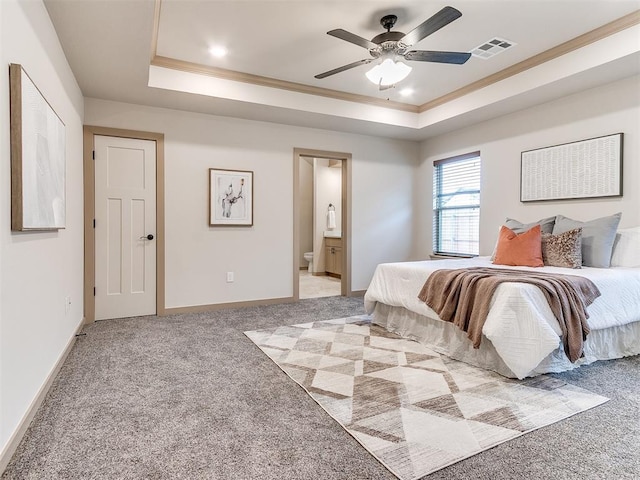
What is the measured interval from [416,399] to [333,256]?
211 inches

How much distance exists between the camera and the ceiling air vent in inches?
127

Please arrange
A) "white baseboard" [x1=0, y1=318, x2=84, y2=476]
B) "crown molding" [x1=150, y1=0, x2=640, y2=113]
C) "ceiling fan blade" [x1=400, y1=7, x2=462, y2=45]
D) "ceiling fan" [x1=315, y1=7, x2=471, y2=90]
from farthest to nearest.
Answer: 1. "crown molding" [x1=150, y1=0, x2=640, y2=113]
2. "ceiling fan" [x1=315, y1=7, x2=471, y2=90]
3. "ceiling fan blade" [x1=400, y1=7, x2=462, y2=45]
4. "white baseboard" [x1=0, y1=318, x2=84, y2=476]

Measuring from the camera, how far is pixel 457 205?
521 centimetres

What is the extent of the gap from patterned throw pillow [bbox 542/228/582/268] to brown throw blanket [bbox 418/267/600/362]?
67cm

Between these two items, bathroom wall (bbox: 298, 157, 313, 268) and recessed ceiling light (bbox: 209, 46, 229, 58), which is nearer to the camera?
recessed ceiling light (bbox: 209, 46, 229, 58)

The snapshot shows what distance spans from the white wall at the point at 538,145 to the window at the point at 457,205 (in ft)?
0.34

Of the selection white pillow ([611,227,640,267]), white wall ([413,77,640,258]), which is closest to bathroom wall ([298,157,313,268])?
white wall ([413,77,640,258])

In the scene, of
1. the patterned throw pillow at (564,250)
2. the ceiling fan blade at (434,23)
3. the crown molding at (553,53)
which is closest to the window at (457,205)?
the crown molding at (553,53)

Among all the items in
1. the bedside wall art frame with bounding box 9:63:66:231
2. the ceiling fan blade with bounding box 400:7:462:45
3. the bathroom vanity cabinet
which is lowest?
the bathroom vanity cabinet

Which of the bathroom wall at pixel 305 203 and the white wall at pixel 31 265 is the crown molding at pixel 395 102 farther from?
the bathroom wall at pixel 305 203

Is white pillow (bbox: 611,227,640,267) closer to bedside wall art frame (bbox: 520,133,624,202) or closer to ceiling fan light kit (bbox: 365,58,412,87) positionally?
bedside wall art frame (bbox: 520,133,624,202)

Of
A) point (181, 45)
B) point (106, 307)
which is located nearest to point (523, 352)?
point (181, 45)

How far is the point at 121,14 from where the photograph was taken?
7.77ft

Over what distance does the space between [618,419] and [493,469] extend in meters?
0.92
